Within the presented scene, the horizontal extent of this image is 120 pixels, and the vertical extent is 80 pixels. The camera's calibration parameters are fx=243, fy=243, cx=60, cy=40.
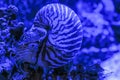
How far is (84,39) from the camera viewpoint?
1942 mm

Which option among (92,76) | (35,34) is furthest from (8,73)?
(92,76)

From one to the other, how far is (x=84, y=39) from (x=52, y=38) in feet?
1.18

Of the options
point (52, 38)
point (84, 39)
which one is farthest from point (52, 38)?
point (84, 39)

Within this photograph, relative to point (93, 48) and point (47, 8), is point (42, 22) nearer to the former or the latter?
point (47, 8)

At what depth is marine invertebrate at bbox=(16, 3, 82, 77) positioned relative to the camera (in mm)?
1678

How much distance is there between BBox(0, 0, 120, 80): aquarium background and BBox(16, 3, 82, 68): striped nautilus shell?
10 centimetres

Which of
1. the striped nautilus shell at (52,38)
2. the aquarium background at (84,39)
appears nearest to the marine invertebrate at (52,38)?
the striped nautilus shell at (52,38)

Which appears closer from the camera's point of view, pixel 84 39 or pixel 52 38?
pixel 52 38

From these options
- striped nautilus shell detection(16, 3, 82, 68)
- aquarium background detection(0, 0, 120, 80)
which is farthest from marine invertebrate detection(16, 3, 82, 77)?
aquarium background detection(0, 0, 120, 80)

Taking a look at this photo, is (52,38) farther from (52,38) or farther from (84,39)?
(84,39)

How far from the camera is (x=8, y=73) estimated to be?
6.24 feet

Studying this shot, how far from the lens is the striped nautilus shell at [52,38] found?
168cm

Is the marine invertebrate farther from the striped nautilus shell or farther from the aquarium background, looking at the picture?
the aquarium background

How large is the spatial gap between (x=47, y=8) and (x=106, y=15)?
553 mm
